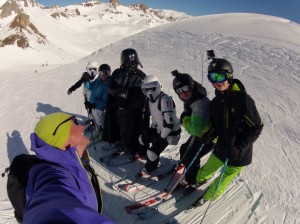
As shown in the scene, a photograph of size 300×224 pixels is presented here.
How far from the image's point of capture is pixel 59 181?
1.65 m

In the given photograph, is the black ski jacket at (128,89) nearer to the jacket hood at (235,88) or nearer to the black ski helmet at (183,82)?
the black ski helmet at (183,82)

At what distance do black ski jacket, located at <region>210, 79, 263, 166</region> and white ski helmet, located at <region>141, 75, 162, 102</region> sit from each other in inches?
45.2

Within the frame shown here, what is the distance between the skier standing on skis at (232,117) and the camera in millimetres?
3488

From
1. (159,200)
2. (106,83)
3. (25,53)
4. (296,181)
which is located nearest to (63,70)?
(106,83)

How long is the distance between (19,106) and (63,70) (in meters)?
5.07

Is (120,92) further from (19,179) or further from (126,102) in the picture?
(19,179)

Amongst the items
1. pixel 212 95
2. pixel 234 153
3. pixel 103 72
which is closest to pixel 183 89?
pixel 234 153

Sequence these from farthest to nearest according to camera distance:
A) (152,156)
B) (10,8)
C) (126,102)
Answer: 1. (10,8)
2. (126,102)
3. (152,156)

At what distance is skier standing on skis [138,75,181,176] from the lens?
470cm

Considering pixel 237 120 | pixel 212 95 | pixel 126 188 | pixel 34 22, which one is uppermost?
pixel 34 22

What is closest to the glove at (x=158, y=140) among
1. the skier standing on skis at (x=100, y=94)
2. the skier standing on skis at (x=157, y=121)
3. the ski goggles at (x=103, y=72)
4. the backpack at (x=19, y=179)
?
the skier standing on skis at (x=157, y=121)

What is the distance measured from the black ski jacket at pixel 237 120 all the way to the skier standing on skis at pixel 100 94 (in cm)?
300

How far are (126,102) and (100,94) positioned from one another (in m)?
0.96

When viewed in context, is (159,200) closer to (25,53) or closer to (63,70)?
(63,70)
